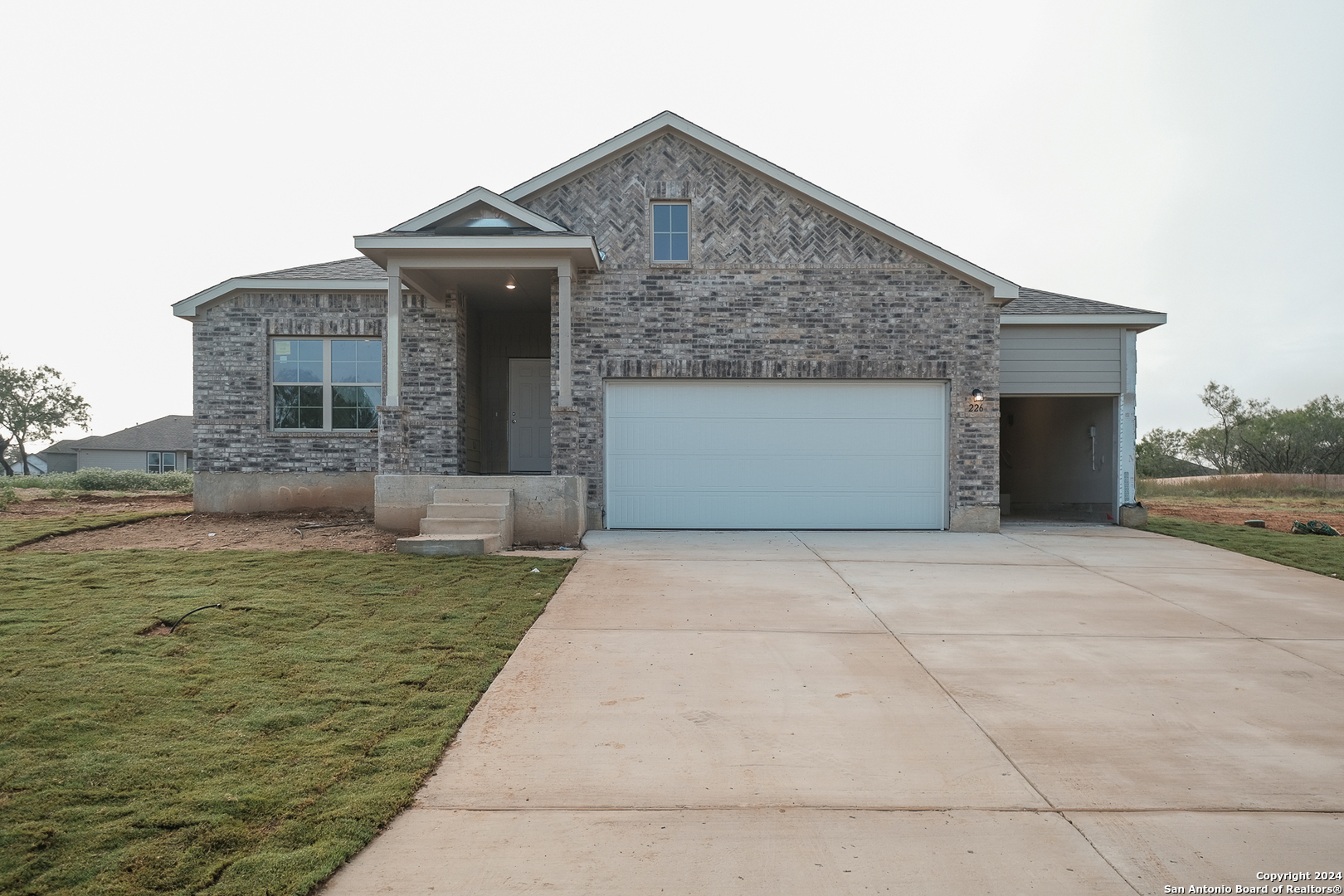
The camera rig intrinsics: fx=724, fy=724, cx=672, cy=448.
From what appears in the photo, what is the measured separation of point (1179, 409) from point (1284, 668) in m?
56.5

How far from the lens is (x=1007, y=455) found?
1806 cm

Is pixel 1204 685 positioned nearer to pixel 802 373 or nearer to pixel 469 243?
pixel 802 373

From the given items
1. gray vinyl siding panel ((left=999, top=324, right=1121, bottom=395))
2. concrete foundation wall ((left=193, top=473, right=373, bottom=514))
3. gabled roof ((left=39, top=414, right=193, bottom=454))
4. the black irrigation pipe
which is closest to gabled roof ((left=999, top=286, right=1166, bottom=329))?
gray vinyl siding panel ((left=999, top=324, right=1121, bottom=395))

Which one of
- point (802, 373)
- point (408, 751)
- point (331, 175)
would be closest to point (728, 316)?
point (802, 373)

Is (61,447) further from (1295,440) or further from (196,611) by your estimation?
(1295,440)

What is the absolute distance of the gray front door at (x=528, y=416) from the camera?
14133 millimetres

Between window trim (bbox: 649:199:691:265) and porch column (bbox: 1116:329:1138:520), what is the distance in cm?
816

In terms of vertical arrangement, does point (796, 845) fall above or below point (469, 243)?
below

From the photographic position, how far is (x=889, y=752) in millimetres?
3617

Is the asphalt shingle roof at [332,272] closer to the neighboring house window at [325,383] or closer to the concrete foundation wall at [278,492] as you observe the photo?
the neighboring house window at [325,383]

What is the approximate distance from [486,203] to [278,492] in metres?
6.29

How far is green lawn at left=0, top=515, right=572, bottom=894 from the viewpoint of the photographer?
8.30 feet

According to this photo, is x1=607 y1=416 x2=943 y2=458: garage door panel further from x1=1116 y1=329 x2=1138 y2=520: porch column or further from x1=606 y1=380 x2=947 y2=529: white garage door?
x1=1116 y1=329 x2=1138 y2=520: porch column

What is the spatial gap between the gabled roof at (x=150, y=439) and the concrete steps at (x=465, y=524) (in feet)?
137
